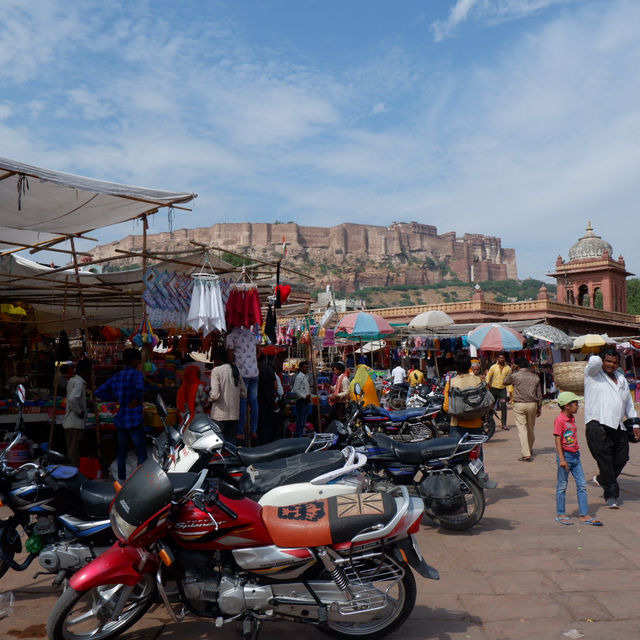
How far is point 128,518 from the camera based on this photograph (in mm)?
2758

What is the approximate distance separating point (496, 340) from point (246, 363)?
7581mm

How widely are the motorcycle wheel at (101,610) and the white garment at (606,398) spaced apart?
4.35 m

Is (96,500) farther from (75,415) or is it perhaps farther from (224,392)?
(75,415)

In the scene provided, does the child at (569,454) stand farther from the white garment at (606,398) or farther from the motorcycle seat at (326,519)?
the motorcycle seat at (326,519)

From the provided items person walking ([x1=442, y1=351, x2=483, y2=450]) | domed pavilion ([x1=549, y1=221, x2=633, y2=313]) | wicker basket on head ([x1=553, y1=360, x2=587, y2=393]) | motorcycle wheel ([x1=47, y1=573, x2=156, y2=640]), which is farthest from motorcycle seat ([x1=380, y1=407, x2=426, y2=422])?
domed pavilion ([x1=549, y1=221, x2=633, y2=313])

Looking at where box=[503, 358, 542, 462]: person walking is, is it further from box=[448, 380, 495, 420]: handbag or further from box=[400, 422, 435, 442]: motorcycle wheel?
box=[448, 380, 495, 420]: handbag

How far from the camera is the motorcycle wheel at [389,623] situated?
117 inches

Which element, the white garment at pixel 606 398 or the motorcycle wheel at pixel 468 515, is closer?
the motorcycle wheel at pixel 468 515

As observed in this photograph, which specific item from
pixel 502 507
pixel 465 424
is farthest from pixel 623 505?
pixel 465 424

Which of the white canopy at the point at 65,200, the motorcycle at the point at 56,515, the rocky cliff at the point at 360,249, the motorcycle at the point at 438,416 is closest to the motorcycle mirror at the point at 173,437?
the motorcycle at the point at 56,515

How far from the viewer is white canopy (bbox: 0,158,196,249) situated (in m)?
5.06

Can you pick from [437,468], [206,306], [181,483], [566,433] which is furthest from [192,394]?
[566,433]

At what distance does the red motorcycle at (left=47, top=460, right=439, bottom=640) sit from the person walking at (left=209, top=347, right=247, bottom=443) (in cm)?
351

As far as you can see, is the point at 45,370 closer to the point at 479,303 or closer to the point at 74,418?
the point at 74,418
